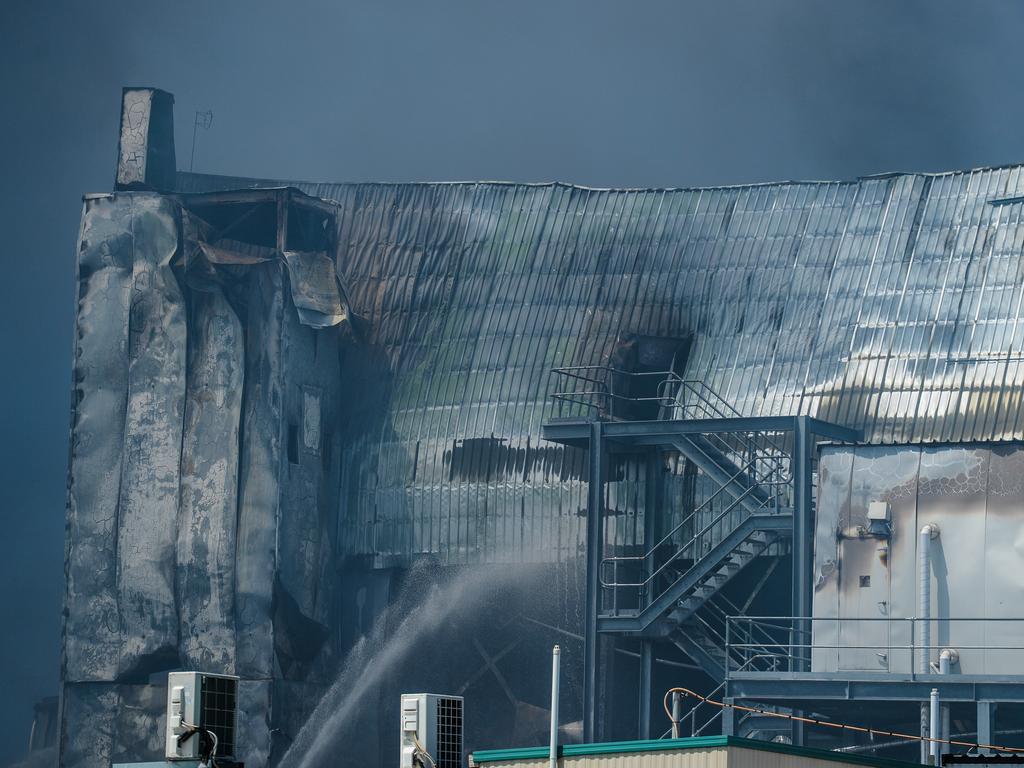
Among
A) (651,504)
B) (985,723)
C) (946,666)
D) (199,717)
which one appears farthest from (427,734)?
(651,504)

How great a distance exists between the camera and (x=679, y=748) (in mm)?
31750

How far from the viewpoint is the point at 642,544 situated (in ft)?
184

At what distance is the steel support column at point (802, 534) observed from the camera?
1950 inches

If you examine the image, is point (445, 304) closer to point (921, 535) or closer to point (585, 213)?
point (585, 213)

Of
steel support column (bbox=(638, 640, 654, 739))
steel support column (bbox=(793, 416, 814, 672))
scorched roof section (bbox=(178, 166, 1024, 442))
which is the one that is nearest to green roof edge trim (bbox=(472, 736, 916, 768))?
steel support column (bbox=(793, 416, 814, 672))

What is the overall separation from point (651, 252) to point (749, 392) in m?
5.74

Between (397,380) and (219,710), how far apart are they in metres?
30.7

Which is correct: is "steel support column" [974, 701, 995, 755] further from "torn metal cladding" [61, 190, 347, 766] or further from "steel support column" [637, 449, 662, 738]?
"torn metal cladding" [61, 190, 347, 766]

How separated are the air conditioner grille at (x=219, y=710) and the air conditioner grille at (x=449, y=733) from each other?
2.97 m

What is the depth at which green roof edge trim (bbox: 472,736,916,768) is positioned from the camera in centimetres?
3144

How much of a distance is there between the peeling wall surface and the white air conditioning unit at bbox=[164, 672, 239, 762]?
24.4 m

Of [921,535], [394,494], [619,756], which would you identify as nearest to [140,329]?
[394,494]

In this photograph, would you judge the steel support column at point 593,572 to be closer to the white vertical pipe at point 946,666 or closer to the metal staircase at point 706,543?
the metal staircase at point 706,543

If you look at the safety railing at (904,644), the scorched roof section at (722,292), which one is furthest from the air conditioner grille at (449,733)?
the scorched roof section at (722,292)
